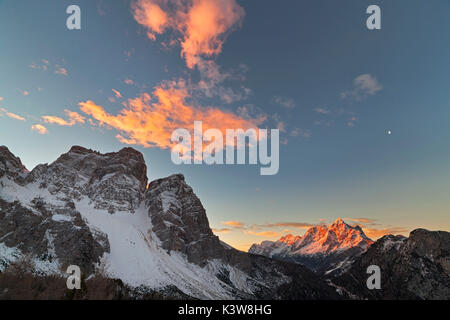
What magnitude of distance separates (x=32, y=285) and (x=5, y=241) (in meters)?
134

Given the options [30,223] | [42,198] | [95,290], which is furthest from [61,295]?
[42,198]

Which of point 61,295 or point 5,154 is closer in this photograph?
point 61,295
